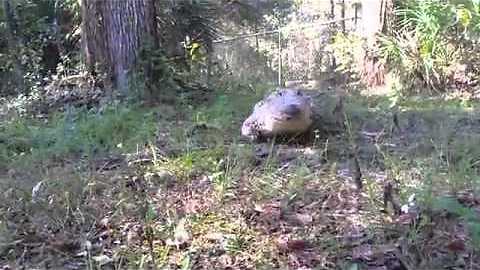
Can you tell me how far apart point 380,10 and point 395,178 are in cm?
416

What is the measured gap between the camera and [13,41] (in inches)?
322

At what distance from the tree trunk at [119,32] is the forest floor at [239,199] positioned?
1.36 metres

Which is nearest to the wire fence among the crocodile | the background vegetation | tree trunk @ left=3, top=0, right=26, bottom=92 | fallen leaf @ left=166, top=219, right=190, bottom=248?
the background vegetation

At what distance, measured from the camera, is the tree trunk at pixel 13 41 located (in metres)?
7.83

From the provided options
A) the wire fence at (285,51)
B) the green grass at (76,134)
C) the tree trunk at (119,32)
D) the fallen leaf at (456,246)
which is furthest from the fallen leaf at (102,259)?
the wire fence at (285,51)

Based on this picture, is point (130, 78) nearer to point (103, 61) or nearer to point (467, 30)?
point (103, 61)

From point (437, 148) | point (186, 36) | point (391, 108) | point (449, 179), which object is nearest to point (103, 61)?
point (186, 36)

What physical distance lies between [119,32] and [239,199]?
3088 millimetres

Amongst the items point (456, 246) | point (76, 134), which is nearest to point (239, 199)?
point (456, 246)

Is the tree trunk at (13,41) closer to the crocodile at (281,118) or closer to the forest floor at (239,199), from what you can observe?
the forest floor at (239,199)

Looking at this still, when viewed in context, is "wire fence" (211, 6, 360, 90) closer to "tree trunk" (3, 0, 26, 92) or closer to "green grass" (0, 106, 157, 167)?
"tree trunk" (3, 0, 26, 92)

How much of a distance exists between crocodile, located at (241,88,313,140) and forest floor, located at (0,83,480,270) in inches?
3.7

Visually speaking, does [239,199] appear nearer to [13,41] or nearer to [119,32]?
[119,32]

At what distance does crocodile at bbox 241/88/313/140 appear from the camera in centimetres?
365
